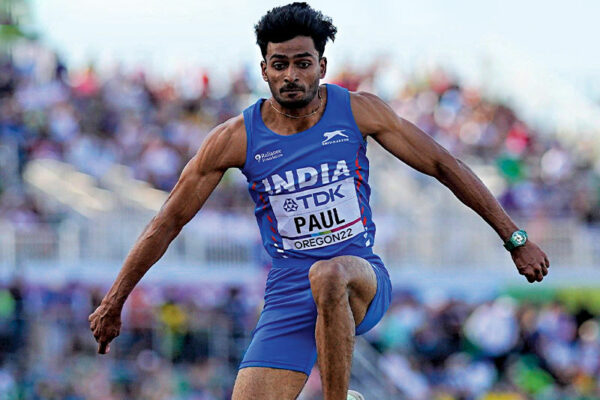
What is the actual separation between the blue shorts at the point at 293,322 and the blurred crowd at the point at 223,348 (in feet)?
24.8

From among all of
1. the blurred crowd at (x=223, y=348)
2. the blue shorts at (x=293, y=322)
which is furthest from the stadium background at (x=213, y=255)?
the blue shorts at (x=293, y=322)

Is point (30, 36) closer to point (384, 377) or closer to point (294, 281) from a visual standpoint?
point (384, 377)

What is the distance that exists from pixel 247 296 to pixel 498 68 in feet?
22.1

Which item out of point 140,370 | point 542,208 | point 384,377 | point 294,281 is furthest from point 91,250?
point 294,281

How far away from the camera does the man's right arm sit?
6875 millimetres

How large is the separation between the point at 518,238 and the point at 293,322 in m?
1.28

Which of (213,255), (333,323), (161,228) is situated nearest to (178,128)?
(213,255)

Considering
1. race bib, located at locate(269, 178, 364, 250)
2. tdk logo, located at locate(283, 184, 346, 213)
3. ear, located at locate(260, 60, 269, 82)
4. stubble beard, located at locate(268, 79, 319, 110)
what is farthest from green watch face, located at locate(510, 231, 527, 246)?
ear, located at locate(260, 60, 269, 82)

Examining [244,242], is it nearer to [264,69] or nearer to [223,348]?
[223,348]

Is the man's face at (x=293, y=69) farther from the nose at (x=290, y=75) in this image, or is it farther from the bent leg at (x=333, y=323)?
the bent leg at (x=333, y=323)

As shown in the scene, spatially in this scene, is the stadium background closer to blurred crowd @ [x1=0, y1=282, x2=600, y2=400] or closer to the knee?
blurred crowd @ [x1=0, y1=282, x2=600, y2=400]

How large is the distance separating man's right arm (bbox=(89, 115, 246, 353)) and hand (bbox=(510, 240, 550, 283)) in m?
1.56

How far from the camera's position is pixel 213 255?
53.5ft

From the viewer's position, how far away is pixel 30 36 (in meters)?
21.8
